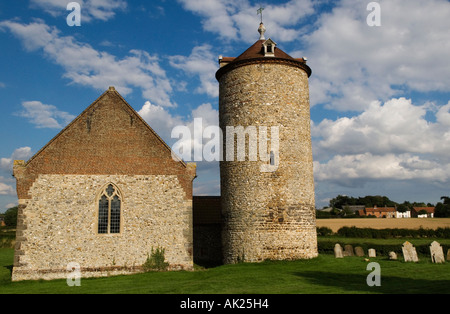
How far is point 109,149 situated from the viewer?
781 inches

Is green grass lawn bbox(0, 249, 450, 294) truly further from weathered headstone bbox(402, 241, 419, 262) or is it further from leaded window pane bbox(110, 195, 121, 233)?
leaded window pane bbox(110, 195, 121, 233)

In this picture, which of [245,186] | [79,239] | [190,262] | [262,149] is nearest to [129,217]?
[79,239]

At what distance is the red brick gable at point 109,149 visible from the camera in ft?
63.1

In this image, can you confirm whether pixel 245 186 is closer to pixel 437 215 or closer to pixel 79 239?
pixel 79 239

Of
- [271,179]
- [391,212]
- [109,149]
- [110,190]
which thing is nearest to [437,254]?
[271,179]

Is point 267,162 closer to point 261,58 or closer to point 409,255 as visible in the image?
point 261,58

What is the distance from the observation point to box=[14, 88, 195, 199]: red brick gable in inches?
757

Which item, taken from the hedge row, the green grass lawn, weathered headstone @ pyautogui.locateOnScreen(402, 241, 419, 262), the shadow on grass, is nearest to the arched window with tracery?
the green grass lawn

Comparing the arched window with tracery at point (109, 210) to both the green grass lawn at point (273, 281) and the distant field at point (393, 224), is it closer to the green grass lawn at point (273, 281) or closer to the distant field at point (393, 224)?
the green grass lawn at point (273, 281)

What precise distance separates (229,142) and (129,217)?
7.42 m

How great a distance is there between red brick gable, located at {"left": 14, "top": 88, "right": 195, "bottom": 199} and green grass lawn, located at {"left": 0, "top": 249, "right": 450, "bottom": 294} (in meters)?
5.20

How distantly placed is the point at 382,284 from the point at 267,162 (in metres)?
9.21

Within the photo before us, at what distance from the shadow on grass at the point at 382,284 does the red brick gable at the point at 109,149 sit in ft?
28.0

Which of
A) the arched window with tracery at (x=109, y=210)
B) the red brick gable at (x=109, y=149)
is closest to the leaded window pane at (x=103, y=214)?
the arched window with tracery at (x=109, y=210)
